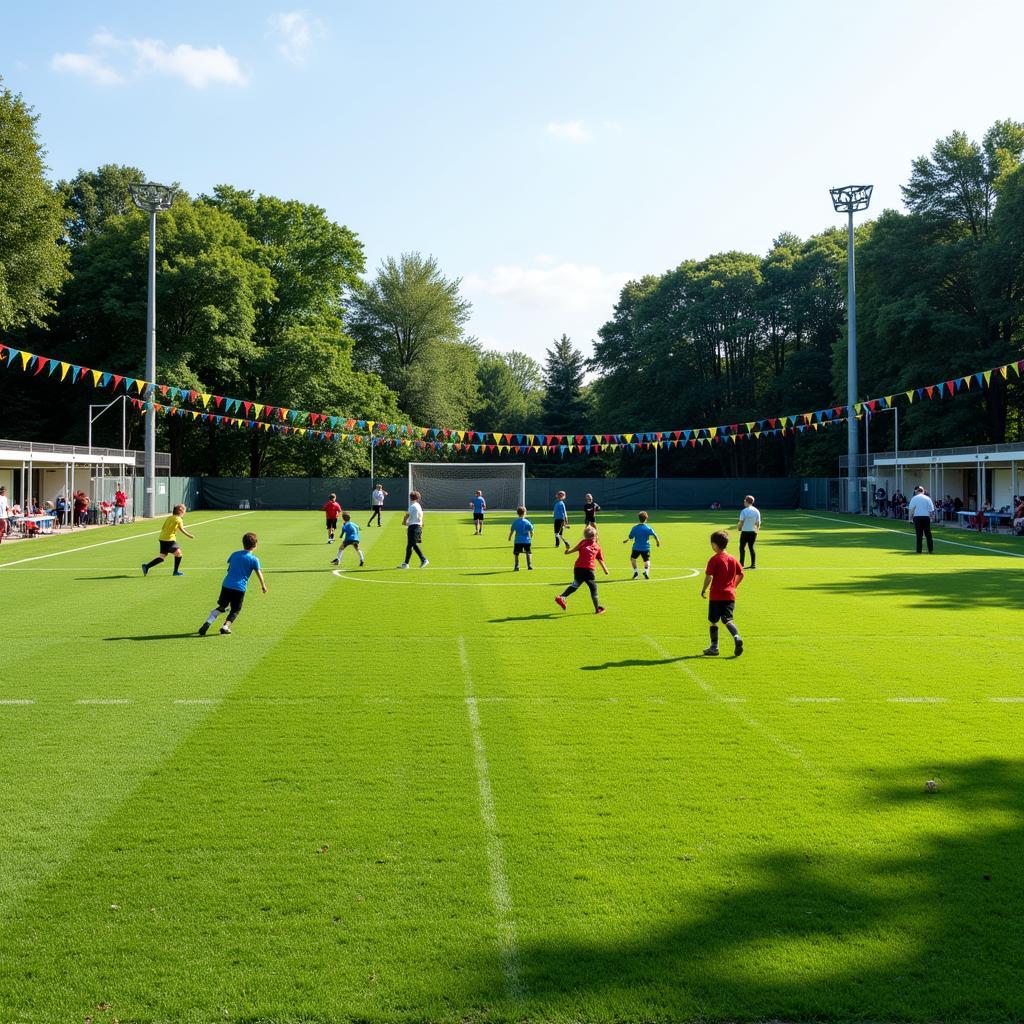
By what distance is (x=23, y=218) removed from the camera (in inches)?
1710

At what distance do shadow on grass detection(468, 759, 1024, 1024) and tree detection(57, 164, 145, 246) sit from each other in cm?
6958

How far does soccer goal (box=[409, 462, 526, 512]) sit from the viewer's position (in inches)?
2420

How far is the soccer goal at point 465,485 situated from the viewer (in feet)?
202

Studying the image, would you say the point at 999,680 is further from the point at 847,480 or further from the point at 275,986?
the point at 847,480

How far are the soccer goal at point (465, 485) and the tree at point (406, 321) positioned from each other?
16.7 m

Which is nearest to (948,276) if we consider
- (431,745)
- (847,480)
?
(847,480)

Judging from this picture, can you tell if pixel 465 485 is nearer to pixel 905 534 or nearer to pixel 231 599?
pixel 905 534

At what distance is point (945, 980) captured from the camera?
4801 mm

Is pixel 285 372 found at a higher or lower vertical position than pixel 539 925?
higher

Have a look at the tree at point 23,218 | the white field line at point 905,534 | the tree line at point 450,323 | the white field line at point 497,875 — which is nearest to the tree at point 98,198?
the tree line at point 450,323

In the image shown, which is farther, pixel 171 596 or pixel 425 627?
pixel 171 596

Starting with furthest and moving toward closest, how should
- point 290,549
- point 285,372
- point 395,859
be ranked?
point 285,372, point 290,549, point 395,859

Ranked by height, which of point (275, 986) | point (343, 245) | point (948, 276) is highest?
point (343, 245)

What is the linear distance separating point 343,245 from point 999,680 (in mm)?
64745
